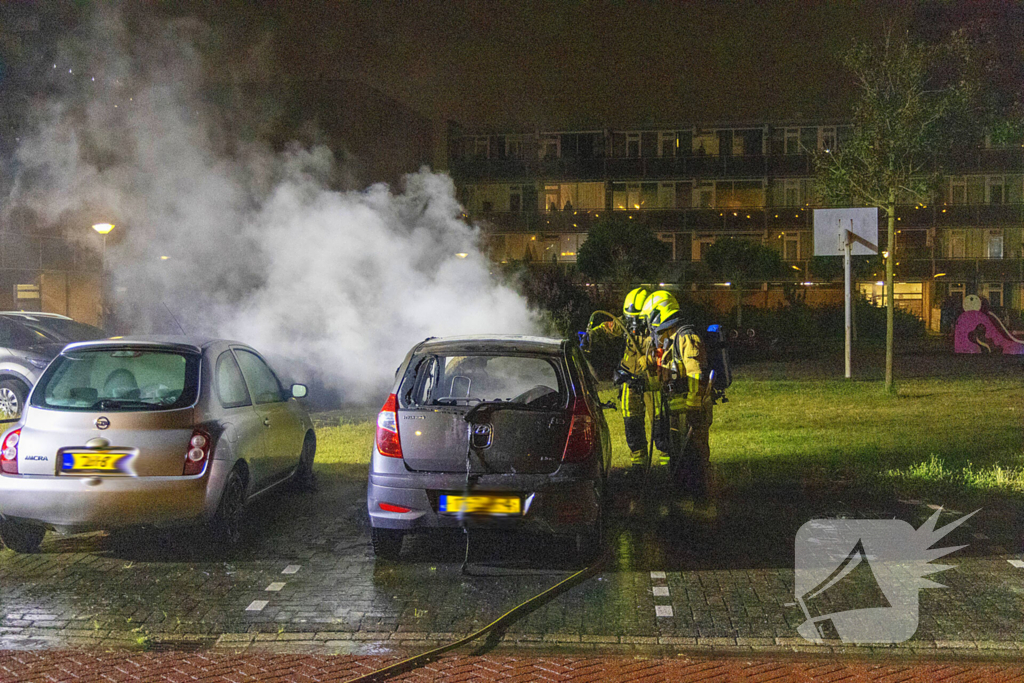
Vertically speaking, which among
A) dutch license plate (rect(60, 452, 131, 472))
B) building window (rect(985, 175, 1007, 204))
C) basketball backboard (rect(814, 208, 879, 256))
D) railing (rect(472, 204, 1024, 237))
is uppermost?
building window (rect(985, 175, 1007, 204))

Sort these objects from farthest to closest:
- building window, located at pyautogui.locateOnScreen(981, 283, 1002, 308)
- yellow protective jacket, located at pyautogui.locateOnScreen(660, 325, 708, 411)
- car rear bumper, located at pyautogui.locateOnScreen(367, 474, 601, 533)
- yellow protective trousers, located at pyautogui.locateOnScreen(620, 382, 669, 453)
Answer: building window, located at pyautogui.locateOnScreen(981, 283, 1002, 308) < yellow protective trousers, located at pyautogui.locateOnScreen(620, 382, 669, 453) < yellow protective jacket, located at pyautogui.locateOnScreen(660, 325, 708, 411) < car rear bumper, located at pyautogui.locateOnScreen(367, 474, 601, 533)

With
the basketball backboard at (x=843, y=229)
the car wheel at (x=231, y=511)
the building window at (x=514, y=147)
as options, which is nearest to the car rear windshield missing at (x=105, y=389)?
the car wheel at (x=231, y=511)

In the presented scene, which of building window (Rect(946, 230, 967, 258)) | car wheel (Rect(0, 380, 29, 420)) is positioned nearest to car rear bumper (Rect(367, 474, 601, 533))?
car wheel (Rect(0, 380, 29, 420))

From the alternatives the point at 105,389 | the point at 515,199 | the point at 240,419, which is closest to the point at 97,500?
the point at 105,389

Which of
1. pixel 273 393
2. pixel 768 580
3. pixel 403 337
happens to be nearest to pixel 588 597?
pixel 768 580

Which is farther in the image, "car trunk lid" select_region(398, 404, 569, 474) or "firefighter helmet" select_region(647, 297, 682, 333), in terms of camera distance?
"firefighter helmet" select_region(647, 297, 682, 333)

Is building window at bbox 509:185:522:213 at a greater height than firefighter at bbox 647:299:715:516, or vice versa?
building window at bbox 509:185:522:213

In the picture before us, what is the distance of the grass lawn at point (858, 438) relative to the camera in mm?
8805

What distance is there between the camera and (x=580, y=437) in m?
5.83

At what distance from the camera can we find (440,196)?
21.8 meters

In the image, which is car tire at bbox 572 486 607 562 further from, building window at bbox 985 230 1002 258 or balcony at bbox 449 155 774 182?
building window at bbox 985 230 1002 258

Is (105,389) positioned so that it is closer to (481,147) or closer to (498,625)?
(498,625)

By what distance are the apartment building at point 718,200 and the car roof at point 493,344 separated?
3939cm

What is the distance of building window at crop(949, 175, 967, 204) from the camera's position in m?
46.8
